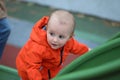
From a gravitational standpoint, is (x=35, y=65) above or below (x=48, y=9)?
above

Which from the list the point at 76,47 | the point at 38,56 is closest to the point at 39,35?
the point at 38,56

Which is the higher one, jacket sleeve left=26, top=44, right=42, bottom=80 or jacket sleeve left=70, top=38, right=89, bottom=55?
jacket sleeve left=26, top=44, right=42, bottom=80

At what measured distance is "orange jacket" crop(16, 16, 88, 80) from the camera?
1.70m

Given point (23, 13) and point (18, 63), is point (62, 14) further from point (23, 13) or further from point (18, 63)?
point (23, 13)

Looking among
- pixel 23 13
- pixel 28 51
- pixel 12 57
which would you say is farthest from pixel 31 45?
pixel 23 13

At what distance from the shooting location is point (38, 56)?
5.62 feet

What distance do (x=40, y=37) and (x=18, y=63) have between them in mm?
227

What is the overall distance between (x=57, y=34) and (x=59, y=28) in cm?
4

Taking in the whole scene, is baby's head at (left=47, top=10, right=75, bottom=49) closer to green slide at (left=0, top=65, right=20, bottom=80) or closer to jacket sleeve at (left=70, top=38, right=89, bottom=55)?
jacket sleeve at (left=70, top=38, right=89, bottom=55)

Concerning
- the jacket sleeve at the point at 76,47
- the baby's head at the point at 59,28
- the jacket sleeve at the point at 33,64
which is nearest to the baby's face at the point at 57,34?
the baby's head at the point at 59,28

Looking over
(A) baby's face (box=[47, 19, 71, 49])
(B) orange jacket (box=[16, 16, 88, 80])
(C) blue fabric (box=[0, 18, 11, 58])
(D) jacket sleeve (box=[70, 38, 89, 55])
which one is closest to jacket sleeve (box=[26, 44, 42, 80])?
(B) orange jacket (box=[16, 16, 88, 80])

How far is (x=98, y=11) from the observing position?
4770mm

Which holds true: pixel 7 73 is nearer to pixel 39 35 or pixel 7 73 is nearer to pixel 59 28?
pixel 39 35

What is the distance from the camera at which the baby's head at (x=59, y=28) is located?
1645 millimetres
